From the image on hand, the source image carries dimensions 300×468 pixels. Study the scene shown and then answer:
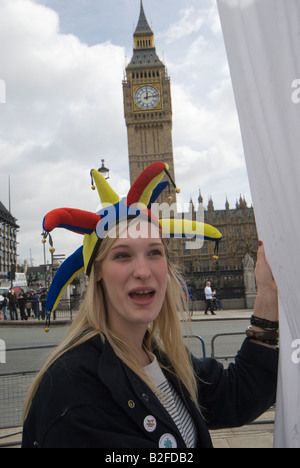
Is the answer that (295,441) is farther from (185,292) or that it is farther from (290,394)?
(185,292)

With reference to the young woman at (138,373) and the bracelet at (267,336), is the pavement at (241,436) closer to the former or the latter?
the young woman at (138,373)

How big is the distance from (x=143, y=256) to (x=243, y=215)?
251 feet

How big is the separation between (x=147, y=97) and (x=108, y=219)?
71.0m

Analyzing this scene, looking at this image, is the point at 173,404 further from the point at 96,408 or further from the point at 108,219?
the point at 108,219

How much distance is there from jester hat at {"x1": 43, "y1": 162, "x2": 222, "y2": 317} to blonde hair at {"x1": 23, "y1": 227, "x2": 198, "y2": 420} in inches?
3.0

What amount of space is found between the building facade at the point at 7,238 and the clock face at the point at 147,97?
131 feet

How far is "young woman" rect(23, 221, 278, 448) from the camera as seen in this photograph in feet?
3.84

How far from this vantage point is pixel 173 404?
4.86ft

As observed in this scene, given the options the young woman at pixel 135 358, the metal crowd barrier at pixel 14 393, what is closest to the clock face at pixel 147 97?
the metal crowd barrier at pixel 14 393

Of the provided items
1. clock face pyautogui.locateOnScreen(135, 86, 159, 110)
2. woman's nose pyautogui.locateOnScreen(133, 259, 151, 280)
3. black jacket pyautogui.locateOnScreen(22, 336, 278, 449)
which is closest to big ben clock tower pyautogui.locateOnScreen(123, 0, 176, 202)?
clock face pyautogui.locateOnScreen(135, 86, 159, 110)

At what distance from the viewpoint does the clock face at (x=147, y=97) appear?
68.4 m

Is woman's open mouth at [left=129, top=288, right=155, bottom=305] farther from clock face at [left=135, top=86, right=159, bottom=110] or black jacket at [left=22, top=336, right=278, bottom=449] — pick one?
clock face at [left=135, top=86, right=159, bottom=110]

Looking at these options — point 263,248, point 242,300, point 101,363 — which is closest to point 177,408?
point 101,363

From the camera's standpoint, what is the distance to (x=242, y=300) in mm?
22766
